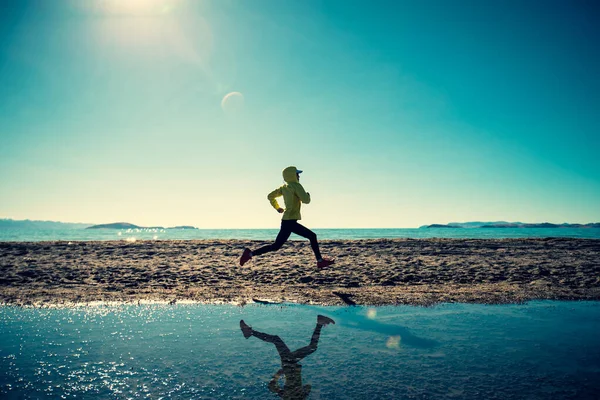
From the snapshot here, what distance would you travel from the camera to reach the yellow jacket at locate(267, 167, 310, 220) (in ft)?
21.9

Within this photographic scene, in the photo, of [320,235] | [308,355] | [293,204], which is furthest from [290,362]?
[320,235]

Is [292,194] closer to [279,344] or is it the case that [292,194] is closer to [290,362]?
[279,344]

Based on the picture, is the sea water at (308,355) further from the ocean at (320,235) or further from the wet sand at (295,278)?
the ocean at (320,235)

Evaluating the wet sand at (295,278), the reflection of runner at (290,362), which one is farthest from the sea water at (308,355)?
the wet sand at (295,278)

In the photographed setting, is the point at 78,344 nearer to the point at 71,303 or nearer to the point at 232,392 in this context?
the point at 232,392

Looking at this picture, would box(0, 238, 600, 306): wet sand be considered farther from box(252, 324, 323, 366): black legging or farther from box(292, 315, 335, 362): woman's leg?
box(252, 324, 323, 366): black legging

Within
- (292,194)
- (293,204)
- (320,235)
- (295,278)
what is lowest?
(320,235)

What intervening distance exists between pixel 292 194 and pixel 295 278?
190 centimetres

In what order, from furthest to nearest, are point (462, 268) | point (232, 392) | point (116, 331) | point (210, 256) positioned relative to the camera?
1. point (210, 256)
2. point (462, 268)
3. point (116, 331)
4. point (232, 392)

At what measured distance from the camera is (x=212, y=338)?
3473 millimetres

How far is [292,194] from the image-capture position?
6.73 m

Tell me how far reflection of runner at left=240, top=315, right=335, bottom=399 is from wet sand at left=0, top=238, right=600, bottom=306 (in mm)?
1525

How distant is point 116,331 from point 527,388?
3769mm

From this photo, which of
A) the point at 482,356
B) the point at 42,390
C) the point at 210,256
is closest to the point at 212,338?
the point at 42,390
